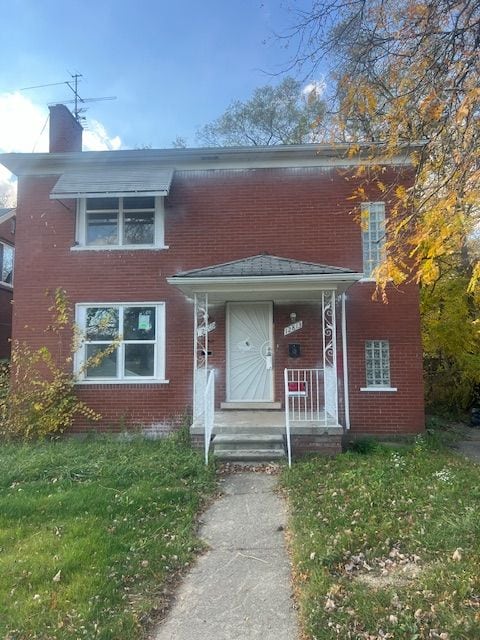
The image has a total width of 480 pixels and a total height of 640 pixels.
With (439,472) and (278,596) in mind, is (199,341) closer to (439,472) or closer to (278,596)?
(439,472)

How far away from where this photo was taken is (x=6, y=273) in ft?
53.7

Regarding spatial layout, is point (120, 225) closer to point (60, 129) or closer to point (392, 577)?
point (60, 129)

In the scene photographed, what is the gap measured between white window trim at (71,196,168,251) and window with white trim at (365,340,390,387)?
4.87 meters

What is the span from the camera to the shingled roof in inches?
324

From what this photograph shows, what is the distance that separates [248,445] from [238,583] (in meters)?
3.85

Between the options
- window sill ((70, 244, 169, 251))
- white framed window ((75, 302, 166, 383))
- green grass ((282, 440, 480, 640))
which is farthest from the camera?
window sill ((70, 244, 169, 251))

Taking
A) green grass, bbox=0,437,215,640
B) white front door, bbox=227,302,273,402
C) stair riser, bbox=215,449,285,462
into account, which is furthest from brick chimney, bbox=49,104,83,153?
stair riser, bbox=215,449,285,462

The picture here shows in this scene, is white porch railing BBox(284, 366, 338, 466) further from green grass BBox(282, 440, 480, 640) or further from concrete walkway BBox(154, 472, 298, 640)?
concrete walkway BBox(154, 472, 298, 640)

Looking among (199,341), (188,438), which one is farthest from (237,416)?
(199,341)

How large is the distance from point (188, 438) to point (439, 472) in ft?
14.7

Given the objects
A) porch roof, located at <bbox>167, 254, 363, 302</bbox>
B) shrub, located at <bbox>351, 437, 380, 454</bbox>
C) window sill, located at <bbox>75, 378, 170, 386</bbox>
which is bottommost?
shrub, located at <bbox>351, 437, 380, 454</bbox>

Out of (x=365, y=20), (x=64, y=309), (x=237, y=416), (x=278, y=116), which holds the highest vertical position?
(x=278, y=116)

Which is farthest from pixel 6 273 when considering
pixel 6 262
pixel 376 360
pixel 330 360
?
pixel 376 360

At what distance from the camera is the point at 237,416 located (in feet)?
28.7
